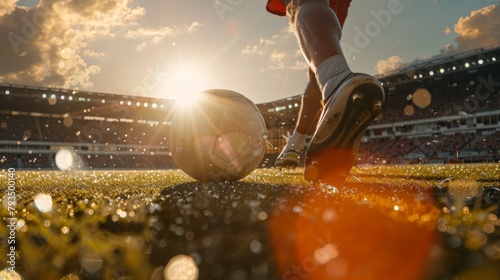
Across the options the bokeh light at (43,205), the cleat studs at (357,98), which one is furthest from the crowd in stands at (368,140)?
the bokeh light at (43,205)

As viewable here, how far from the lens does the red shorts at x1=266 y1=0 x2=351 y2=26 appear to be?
3557 mm

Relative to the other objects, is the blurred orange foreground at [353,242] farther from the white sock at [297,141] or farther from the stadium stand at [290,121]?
the stadium stand at [290,121]

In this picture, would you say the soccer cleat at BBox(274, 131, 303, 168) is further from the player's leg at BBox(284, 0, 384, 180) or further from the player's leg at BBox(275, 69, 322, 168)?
the player's leg at BBox(284, 0, 384, 180)

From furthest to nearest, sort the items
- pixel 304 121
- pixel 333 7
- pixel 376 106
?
pixel 304 121 → pixel 333 7 → pixel 376 106

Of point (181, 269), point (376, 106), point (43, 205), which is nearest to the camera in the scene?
point (181, 269)

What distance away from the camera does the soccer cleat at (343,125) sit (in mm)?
2336

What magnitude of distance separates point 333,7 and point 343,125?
1610mm

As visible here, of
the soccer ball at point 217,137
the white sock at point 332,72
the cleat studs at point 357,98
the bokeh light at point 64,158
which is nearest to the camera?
the cleat studs at point 357,98

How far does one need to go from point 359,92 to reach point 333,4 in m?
1.54

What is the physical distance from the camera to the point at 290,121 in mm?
44812

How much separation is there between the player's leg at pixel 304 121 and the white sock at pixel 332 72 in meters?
1.33

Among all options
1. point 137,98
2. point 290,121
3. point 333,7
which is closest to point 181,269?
point 333,7

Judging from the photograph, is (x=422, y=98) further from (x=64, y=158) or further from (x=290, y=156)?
(x=64, y=158)

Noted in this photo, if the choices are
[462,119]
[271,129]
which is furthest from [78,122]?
[462,119]
